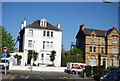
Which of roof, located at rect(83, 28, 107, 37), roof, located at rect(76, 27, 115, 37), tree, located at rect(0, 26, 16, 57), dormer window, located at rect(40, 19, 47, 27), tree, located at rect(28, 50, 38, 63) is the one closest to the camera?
tree, located at rect(0, 26, 16, 57)

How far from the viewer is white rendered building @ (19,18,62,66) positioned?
55.7m

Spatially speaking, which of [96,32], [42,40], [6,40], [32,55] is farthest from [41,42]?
[6,40]

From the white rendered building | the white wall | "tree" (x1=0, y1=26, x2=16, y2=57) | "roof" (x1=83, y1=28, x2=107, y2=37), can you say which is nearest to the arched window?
the white rendered building

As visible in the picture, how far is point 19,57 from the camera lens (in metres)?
53.6

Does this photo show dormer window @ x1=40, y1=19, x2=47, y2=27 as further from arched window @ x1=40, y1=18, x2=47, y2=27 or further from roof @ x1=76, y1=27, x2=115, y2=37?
roof @ x1=76, y1=27, x2=115, y2=37

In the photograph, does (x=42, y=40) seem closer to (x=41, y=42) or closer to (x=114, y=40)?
(x=41, y=42)

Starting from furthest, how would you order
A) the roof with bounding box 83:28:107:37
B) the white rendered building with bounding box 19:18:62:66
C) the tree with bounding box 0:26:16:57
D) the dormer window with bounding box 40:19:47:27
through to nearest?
the roof with bounding box 83:28:107:37
the dormer window with bounding box 40:19:47:27
the white rendered building with bounding box 19:18:62:66
the tree with bounding box 0:26:16:57

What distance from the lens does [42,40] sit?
56938 millimetres

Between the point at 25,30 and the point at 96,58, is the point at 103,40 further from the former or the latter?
the point at 25,30

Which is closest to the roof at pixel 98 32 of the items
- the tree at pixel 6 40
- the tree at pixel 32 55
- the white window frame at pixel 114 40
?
the white window frame at pixel 114 40

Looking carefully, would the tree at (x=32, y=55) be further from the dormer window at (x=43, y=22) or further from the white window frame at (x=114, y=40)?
the white window frame at (x=114, y=40)

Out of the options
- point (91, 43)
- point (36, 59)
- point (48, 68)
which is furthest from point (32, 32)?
point (91, 43)

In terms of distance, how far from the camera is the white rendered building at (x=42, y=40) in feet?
183

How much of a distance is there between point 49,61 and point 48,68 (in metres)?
6.56
